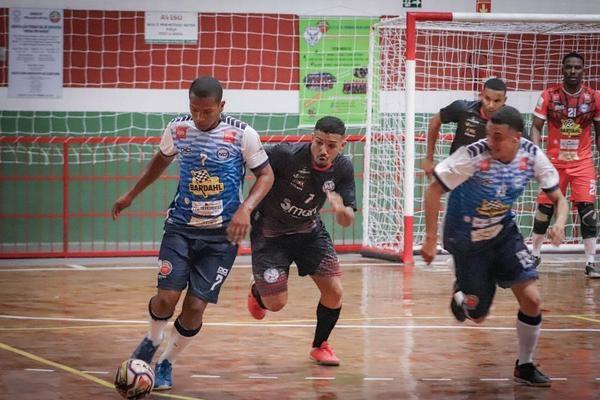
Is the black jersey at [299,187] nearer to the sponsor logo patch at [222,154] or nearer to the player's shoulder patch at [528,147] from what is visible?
the sponsor logo patch at [222,154]

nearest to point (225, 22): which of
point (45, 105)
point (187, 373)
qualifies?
point (45, 105)

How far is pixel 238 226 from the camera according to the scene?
22.1 ft

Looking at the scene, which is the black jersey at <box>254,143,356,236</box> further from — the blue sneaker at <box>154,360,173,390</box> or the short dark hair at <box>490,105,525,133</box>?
the blue sneaker at <box>154,360,173,390</box>

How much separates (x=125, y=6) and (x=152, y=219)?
316 cm

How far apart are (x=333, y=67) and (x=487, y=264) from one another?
1015cm

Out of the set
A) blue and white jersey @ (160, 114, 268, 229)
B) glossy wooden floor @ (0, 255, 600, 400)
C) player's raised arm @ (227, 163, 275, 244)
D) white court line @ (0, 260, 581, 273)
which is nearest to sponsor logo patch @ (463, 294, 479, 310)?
glossy wooden floor @ (0, 255, 600, 400)

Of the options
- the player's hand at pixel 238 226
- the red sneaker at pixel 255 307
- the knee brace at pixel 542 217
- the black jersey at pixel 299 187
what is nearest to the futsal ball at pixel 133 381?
the player's hand at pixel 238 226

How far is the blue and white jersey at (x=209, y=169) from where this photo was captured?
712 centimetres

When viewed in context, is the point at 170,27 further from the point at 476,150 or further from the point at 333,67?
the point at 476,150

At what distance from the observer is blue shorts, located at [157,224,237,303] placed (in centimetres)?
695

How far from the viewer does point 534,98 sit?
58.2 ft

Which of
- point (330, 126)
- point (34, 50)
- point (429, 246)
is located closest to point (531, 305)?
point (429, 246)

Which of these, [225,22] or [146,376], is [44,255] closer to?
[225,22]

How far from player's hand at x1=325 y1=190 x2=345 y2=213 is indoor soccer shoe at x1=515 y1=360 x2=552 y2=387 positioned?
1572 millimetres
